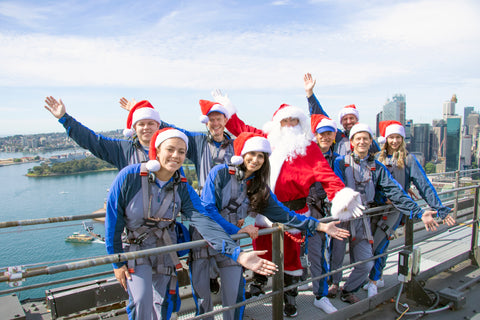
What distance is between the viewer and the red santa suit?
123 inches

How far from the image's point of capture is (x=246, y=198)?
2.71 metres

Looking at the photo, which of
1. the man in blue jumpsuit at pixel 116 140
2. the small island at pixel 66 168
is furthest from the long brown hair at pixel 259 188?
the small island at pixel 66 168

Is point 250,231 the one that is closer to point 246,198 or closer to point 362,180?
point 246,198

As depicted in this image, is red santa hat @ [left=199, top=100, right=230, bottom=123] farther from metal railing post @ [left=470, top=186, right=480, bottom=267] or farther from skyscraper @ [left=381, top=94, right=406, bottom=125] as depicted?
skyscraper @ [left=381, top=94, right=406, bottom=125]

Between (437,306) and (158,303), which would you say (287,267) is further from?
(437,306)

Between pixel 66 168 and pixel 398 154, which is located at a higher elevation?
pixel 398 154

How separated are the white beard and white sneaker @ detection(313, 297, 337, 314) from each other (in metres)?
1.10

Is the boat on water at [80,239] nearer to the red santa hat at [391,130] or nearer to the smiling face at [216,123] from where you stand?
the smiling face at [216,123]

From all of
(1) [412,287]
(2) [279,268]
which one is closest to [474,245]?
(1) [412,287]

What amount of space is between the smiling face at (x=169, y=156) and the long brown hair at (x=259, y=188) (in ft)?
1.83

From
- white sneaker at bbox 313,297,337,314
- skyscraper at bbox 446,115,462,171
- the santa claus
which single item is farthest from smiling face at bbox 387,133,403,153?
skyscraper at bbox 446,115,462,171

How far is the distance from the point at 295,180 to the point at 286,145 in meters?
0.36

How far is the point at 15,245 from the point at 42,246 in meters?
3.62

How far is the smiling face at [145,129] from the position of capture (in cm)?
312
